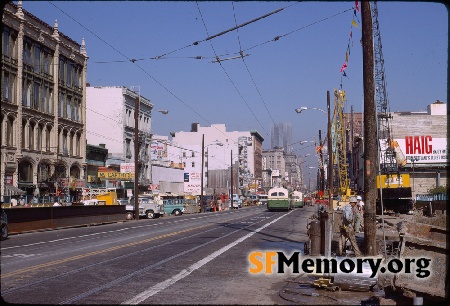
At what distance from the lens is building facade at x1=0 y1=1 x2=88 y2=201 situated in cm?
4553

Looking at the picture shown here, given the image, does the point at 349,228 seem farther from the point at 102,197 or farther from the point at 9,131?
the point at 102,197

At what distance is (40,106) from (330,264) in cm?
4295

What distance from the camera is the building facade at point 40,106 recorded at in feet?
149

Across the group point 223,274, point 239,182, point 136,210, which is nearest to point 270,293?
point 223,274

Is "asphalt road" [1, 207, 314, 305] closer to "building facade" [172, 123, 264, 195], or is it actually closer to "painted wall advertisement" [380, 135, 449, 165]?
"painted wall advertisement" [380, 135, 449, 165]

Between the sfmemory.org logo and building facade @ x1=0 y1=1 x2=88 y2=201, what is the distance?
104 ft

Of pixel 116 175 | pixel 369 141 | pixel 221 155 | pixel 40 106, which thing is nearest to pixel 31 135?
pixel 40 106

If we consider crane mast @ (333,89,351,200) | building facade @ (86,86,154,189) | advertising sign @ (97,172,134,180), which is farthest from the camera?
crane mast @ (333,89,351,200)

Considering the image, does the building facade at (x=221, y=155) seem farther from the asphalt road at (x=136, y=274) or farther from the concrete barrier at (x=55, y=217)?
the asphalt road at (x=136, y=274)

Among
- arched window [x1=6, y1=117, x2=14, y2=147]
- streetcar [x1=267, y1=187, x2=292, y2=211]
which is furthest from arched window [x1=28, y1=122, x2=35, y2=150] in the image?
streetcar [x1=267, y1=187, x2=292, y2=211]

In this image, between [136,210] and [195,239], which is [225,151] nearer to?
[136,210]

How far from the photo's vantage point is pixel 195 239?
26422 mm

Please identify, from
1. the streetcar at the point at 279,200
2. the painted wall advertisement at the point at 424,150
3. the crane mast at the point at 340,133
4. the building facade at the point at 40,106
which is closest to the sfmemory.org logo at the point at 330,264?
the building facade at the point at 40,106

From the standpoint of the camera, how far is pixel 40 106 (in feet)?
166
